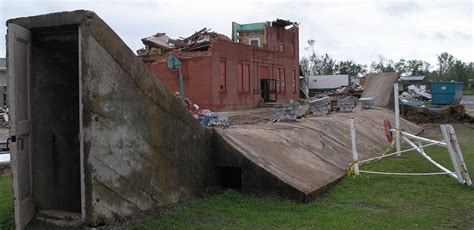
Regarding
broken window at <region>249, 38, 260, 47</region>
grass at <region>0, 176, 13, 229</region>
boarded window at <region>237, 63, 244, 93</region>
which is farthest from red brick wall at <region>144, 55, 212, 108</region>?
grass at <region>0, 176, 13, 229</region>

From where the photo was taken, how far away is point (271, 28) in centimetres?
3644

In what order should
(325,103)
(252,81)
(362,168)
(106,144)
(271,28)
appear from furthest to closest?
(271,28) < (252,81) < (325,103) < (362,168) < (106,144)

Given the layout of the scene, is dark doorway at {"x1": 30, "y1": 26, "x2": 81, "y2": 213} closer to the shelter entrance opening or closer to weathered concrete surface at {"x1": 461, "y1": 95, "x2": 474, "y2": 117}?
the shelter entrance opening

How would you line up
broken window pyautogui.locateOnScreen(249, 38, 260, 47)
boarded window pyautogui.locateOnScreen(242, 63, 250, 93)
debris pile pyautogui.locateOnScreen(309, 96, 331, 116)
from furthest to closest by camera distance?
broken window pyautogui.locateOnScreen(249, 38, 260, 47)
boarded window pyautogui.locateOnScreen(242, 63, 250, 93)
debris pile pyautogui.locateOnScreen(309, 96, 331, 116)

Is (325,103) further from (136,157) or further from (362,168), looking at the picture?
(136,157)

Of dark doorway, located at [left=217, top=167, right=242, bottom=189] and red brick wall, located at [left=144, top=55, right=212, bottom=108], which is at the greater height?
red brick wall, located at [left=144, top=55, right=212, bottom=108]

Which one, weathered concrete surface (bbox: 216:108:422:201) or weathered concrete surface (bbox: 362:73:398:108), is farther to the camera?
weathered concrete surface (bbox: 362:73:398:108)

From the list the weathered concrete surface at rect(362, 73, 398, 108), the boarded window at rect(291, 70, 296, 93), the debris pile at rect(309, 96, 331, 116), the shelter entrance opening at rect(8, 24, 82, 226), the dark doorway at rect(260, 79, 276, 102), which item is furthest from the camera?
the boarded window at rect(291, 70, 296, 93)

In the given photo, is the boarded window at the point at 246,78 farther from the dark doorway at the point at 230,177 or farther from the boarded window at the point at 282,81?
the dark doorway at the point at 230,177

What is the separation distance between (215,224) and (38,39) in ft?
9.67

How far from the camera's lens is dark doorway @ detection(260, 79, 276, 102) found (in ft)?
112

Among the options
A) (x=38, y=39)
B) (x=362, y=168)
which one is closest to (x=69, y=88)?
(x=38, y=39)

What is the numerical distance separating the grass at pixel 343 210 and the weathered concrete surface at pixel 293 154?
8.2 inches

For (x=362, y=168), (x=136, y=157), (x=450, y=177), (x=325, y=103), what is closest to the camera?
(x=136, y=157)
